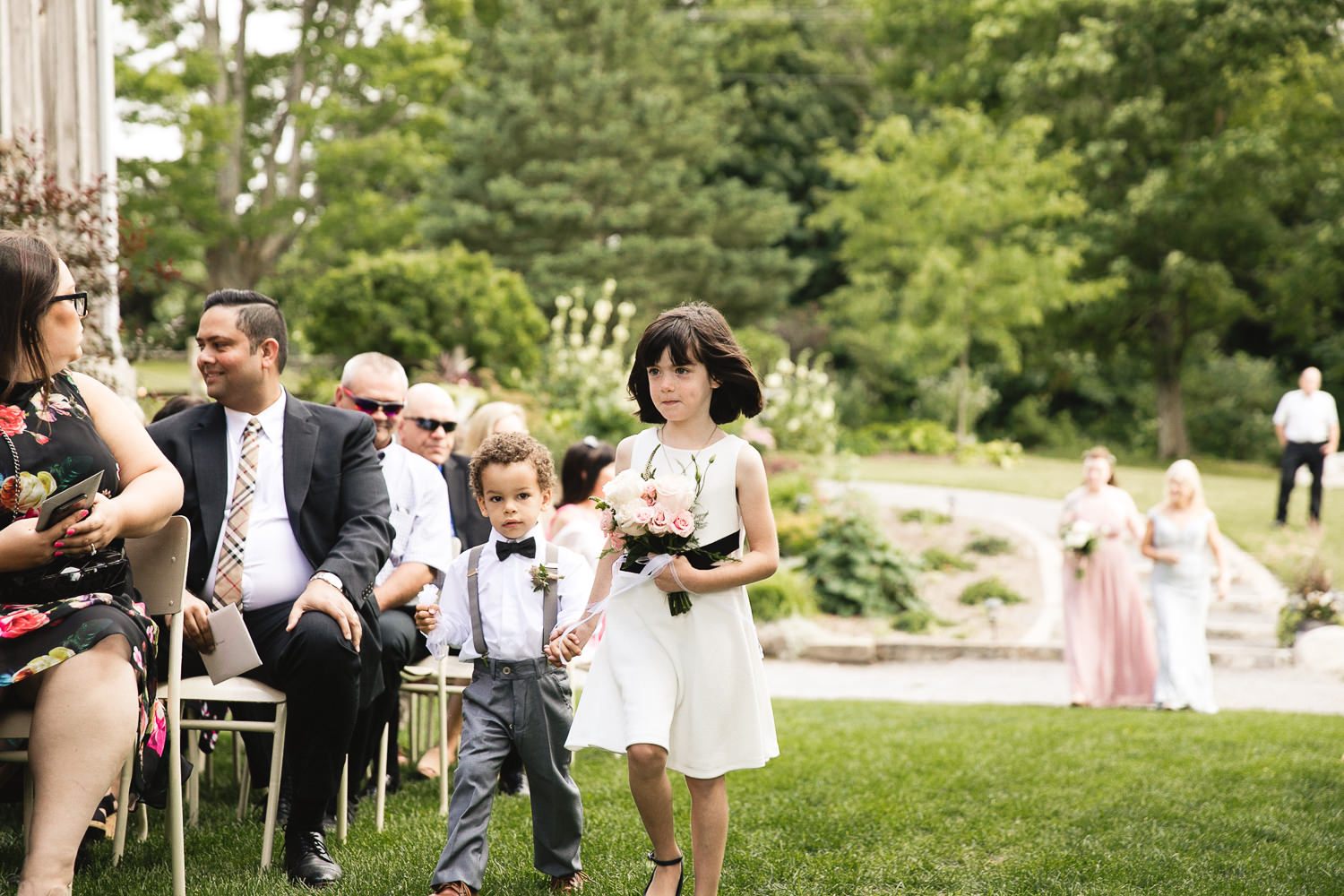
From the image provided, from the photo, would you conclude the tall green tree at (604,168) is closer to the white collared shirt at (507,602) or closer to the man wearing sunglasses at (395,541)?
the man wearing sunglasses at (395,541)

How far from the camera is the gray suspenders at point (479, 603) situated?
3779mm

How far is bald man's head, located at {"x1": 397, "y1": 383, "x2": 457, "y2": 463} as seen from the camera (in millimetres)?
5465

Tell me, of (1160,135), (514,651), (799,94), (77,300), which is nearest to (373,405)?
(514,651)

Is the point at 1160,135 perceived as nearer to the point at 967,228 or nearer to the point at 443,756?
the point at 967,228

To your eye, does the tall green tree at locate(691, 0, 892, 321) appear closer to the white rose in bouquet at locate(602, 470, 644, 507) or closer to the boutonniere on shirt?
the boutonniere on shirt

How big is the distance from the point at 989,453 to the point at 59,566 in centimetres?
2147

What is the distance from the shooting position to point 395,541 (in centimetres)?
488

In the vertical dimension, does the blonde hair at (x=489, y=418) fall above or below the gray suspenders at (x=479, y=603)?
above

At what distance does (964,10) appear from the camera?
2948 cm

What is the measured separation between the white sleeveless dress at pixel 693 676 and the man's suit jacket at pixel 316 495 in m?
0.98

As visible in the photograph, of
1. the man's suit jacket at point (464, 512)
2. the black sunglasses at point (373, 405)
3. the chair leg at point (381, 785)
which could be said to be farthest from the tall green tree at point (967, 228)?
the chair leg at point (381, 785)

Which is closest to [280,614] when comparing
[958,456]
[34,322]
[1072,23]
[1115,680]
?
[34,322]

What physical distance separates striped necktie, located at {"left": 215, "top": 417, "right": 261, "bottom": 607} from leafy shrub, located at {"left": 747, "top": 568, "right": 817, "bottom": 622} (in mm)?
7470

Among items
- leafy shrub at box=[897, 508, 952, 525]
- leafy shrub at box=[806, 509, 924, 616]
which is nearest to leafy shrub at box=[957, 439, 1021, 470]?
leafy shrub at box=[897, 508, 952, 525]
